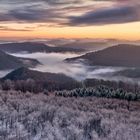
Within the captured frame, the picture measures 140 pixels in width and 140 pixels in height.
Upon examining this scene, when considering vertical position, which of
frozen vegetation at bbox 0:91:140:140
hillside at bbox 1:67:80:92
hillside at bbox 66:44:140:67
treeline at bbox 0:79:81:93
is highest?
frozen vegetation at bbox 0:91:140:140

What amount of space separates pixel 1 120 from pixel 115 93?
1924cm

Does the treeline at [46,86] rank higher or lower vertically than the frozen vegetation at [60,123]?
lower

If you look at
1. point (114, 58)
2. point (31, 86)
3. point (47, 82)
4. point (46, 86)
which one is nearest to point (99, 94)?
point (31, 86)

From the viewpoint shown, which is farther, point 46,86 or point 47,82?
point 47,82

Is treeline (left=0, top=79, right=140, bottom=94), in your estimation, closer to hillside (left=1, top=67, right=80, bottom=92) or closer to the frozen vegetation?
hillside (left=1, top=67, right=80, bottom=92)

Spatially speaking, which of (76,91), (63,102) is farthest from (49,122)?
(76,91)

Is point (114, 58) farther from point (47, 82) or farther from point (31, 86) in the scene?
point (31, 86)

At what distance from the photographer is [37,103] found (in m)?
25.8

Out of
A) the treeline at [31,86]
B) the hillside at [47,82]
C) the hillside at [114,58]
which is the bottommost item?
the hillside at [114,58]

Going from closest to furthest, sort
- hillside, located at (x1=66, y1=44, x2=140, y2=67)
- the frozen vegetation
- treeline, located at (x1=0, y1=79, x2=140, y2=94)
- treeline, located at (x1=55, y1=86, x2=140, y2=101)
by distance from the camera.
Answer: the frozen vegetation → treeline, located at (x1=55, y1=86, x2=140, y2=101) → treeline, located at (x1=0, y1=79, x2=140, y2=94) → hillside, located at (x1=66, y1=44, x2=140, y2=67)

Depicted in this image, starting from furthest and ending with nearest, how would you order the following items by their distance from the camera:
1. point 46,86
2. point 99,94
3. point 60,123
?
point 46,86 → point 99,94 → point 60,123

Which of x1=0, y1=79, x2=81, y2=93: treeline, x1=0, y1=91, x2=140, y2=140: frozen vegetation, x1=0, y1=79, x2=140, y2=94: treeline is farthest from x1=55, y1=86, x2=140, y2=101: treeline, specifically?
x1=0, y1=91, x2=140, y2=140: frozen vegetation

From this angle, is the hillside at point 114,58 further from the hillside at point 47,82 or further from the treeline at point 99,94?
the treeline at point 99,94

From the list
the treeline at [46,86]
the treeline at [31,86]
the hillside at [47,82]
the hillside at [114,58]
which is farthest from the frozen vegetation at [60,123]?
the hillside at [114,58]
